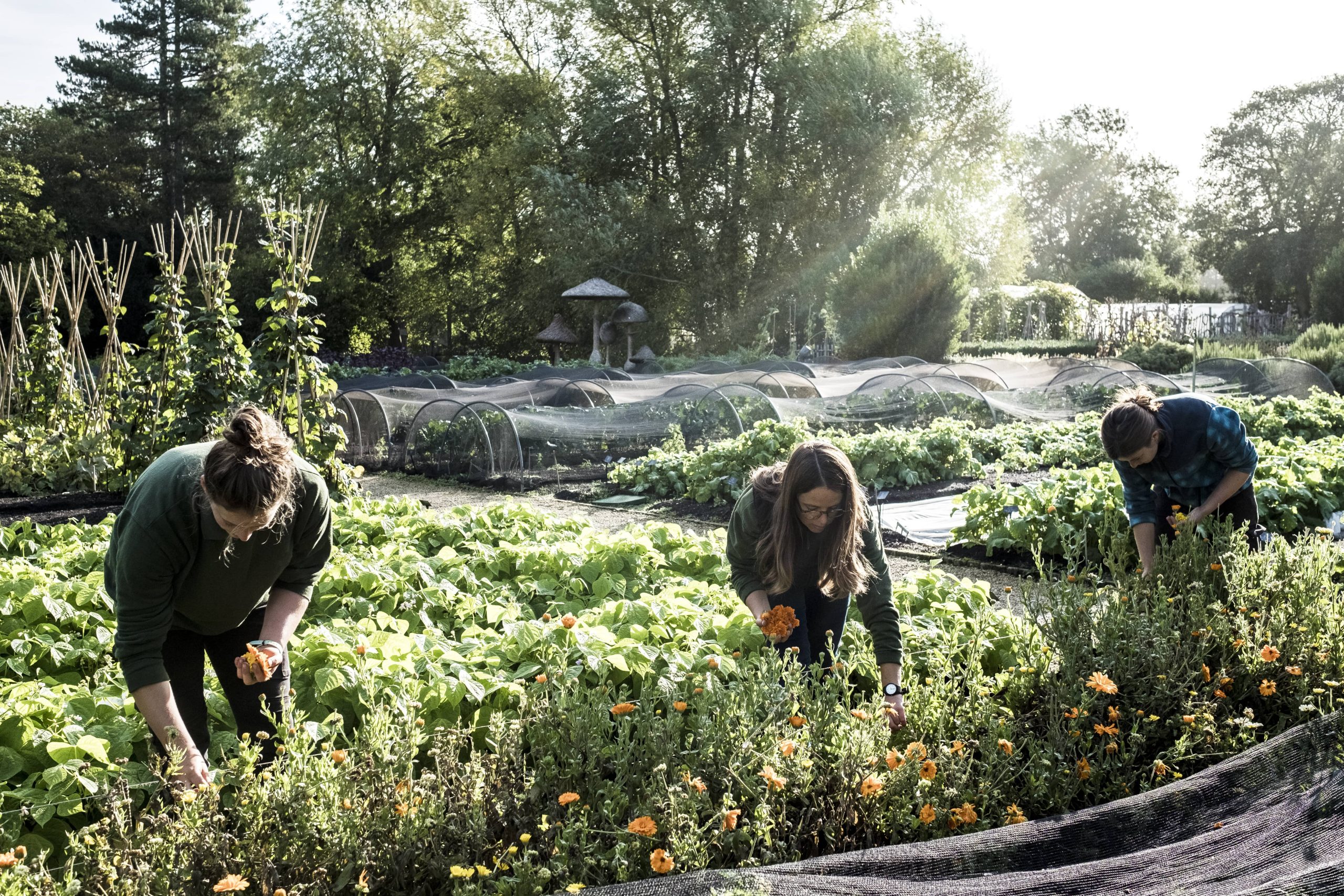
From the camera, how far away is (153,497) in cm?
233

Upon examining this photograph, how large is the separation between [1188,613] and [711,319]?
74.9ft

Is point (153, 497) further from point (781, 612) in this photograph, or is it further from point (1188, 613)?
point (1188, 613)

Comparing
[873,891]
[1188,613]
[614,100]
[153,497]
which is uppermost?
[614,100]

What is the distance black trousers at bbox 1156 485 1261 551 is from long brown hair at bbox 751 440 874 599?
195cm

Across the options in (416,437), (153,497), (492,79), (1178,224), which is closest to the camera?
(153,497)

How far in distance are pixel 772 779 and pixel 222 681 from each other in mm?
1471

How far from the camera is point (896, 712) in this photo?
2643 mm

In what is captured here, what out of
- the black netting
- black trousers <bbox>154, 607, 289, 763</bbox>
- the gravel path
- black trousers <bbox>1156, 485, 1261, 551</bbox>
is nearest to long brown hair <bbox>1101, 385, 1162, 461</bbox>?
black trousers <bbox>1156, 485, 1261, 551</bbox>

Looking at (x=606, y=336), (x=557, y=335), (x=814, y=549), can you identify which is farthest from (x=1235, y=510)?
(x=557, y=335)

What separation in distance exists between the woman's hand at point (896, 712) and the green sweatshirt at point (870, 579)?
16 cm

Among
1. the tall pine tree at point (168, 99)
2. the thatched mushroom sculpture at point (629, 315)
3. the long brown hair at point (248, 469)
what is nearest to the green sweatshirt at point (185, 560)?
the long brown hair at point (248, 469)

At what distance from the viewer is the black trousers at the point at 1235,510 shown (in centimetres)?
427

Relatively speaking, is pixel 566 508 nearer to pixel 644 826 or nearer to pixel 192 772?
pixel 192 772

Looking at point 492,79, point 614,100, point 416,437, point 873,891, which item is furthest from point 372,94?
point 873,891
